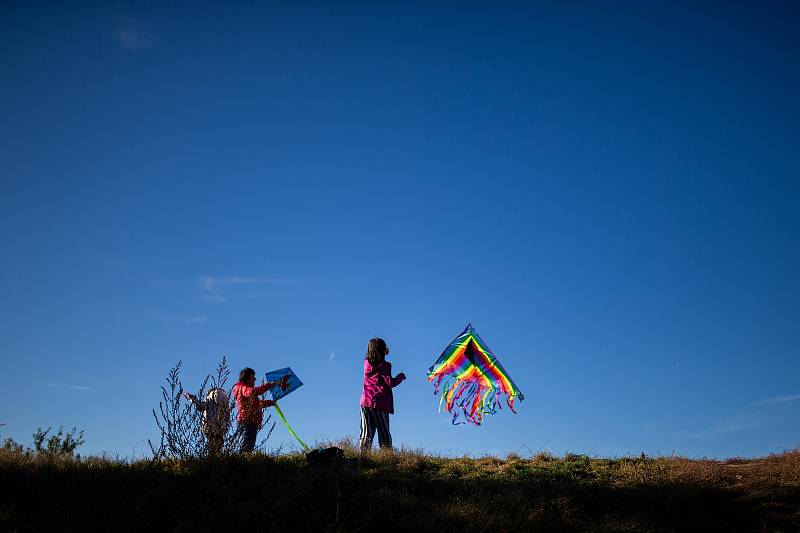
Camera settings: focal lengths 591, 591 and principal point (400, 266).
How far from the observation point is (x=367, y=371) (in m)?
11.4

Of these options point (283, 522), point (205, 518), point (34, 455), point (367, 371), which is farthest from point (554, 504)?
point (34, 455)

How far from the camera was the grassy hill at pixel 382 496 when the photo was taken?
20.3 ft

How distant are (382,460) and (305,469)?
1.29 meters

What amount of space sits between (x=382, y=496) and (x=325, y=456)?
6.56 ft

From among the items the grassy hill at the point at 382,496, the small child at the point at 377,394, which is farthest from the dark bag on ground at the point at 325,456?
the small child at the point at 377,394

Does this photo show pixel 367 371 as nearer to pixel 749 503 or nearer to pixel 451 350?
pixel 451 350

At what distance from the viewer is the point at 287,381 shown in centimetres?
1200

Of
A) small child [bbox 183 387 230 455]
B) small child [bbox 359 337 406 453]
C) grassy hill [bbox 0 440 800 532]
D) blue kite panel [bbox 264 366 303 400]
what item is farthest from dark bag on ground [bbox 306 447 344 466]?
blue kite panel [bbox 264 366 303 400]

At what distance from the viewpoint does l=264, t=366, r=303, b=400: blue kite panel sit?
38.7 ft

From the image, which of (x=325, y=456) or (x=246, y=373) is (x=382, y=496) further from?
(x=246, y=373)

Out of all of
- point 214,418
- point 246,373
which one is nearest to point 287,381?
point 246,373

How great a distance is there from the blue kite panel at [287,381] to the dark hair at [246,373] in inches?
15.8

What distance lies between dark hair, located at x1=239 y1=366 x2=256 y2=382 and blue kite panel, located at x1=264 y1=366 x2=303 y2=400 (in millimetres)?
403

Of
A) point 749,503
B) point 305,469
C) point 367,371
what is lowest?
point 749,503
